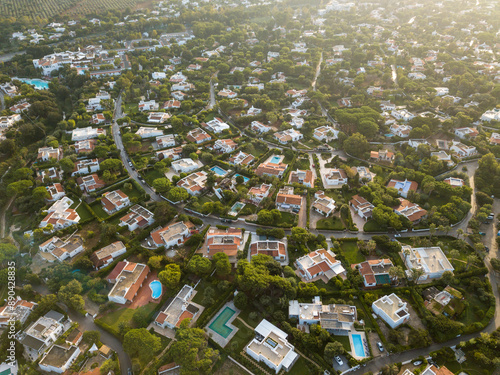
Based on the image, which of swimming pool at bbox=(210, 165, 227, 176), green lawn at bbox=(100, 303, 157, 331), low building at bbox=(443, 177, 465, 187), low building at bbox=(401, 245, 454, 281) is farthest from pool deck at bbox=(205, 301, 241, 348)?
low building at bbox=(443, 177, 465, 187)

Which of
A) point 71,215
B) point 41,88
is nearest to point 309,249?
point 71,215

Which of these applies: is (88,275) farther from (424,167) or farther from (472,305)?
(424,167)

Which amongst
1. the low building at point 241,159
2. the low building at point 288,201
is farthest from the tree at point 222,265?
the low building at point 241,159

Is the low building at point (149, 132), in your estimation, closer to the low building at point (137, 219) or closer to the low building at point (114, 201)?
the low building at point (114, 201)

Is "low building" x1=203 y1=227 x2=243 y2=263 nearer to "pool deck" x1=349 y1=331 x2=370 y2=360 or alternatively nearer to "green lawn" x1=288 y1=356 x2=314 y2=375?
"green lawn" x1=288 y1=356 x2=314 y2=375

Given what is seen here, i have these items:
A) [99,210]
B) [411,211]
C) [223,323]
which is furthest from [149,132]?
[411,211]

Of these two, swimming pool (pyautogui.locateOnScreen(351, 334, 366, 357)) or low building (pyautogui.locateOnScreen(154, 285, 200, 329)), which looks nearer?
swimming pool (pyautogui.locateOnScreen(351, 334, 366, 357))
